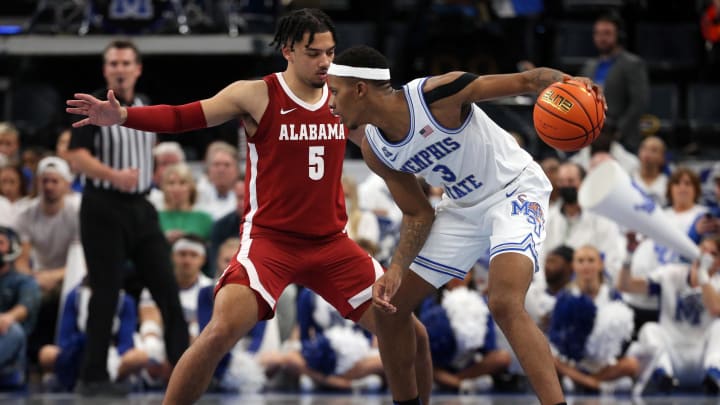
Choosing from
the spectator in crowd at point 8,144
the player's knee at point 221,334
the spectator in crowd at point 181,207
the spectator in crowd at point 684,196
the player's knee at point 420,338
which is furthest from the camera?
the spectator in crowd at point 8,144

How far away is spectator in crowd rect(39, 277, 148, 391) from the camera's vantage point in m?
9.00

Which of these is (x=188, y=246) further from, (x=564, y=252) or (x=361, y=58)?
(x=361, y=58)

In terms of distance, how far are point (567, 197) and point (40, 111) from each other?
21.3ft

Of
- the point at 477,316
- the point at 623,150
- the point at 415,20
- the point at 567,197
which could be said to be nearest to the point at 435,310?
the point at 477,316

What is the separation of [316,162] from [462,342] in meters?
3.39

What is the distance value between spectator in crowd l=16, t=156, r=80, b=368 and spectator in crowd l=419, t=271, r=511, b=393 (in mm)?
2738

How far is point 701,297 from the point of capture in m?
9.12

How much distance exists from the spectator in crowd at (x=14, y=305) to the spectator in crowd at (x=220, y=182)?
65.2 inches

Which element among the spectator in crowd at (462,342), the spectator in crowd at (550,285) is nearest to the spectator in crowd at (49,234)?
the spectator in crowd at (462,342)

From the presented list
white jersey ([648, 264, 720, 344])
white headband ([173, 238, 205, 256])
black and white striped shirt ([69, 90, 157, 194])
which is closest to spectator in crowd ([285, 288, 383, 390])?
white headband ([173, 238, 205, 256])

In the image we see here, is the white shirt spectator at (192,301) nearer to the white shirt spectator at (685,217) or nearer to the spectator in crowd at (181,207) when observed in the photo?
the spectator in crowd at (181,207)

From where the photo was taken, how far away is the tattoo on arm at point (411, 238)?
576cm

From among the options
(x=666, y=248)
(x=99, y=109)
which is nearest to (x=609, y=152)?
(x=666, y=248)

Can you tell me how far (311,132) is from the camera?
591 centimetres
